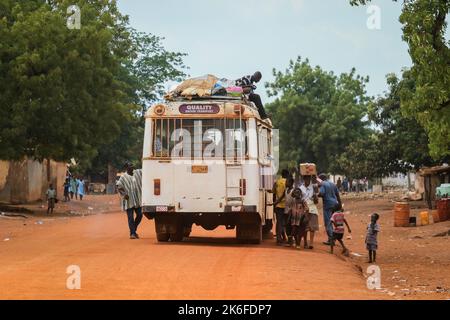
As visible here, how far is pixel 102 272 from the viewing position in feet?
40.3

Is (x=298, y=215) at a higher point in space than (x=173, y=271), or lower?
higher

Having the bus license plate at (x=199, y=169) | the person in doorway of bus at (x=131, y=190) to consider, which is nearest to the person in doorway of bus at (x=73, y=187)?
the person in doorway of bus at (x=131, y=190)

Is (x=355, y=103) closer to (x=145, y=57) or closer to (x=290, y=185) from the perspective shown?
(x=145, y=57)

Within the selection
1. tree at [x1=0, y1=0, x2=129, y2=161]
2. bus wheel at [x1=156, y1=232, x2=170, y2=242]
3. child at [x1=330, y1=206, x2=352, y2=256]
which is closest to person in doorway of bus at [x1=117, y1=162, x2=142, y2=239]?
bus wheel at [x1=156, y1=232, x2=170, y2=242]

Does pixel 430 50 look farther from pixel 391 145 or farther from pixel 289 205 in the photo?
pixel 391 145

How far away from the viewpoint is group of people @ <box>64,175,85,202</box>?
5109cm

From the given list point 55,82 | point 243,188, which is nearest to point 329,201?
point 243,188

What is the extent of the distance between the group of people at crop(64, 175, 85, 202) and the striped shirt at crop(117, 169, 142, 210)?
104ft

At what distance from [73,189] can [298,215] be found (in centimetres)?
4012

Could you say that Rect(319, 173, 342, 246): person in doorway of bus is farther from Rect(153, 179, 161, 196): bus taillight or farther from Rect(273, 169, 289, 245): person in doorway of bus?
Rect(153, 179, 161, 196): bus taillight

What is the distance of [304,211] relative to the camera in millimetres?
18422

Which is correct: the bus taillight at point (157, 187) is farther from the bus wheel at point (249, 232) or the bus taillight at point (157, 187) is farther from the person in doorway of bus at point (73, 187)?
→ the person in doorway of bus at point (73, 187)

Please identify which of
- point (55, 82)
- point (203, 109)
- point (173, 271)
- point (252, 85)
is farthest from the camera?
point (55, 82)

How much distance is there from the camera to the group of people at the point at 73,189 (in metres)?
51.1
